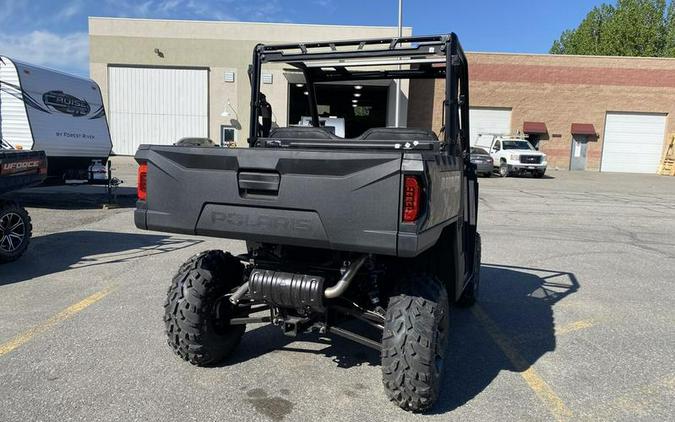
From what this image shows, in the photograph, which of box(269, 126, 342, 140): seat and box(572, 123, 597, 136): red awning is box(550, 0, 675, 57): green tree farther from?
box(269, 126, 342, 140): seat

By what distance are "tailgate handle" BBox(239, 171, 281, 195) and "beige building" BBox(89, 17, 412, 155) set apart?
87.8 feet

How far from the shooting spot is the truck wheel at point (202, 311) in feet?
11.6

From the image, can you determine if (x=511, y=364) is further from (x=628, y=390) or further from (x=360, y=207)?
(x=360, y=207)

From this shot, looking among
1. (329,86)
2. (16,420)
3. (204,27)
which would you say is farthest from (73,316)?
(204,27)

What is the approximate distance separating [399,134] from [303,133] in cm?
78

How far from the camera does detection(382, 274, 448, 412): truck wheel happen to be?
9.81 ft

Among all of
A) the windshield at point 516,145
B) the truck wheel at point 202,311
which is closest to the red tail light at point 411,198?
the truck wheel at point 202,311

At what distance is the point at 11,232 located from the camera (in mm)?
6613

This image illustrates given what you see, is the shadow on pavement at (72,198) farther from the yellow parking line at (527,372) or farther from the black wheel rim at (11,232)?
the yellow parking line at (527,372)

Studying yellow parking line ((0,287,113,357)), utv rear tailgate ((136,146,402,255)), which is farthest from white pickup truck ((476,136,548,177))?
utv rear tailgate ((136,146,402,255))

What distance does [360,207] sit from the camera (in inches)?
108

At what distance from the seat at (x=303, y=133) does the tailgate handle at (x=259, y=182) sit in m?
1.12

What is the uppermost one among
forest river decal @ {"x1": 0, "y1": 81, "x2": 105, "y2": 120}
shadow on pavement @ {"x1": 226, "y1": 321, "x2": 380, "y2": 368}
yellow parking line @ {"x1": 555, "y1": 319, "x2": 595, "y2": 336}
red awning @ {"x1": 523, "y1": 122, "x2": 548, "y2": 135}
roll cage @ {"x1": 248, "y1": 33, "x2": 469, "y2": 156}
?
red awning @ {"x1": 523, "y1": 122, "x2": 548, "y2": 135}

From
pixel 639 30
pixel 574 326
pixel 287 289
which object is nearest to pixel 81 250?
pixel 287 289
